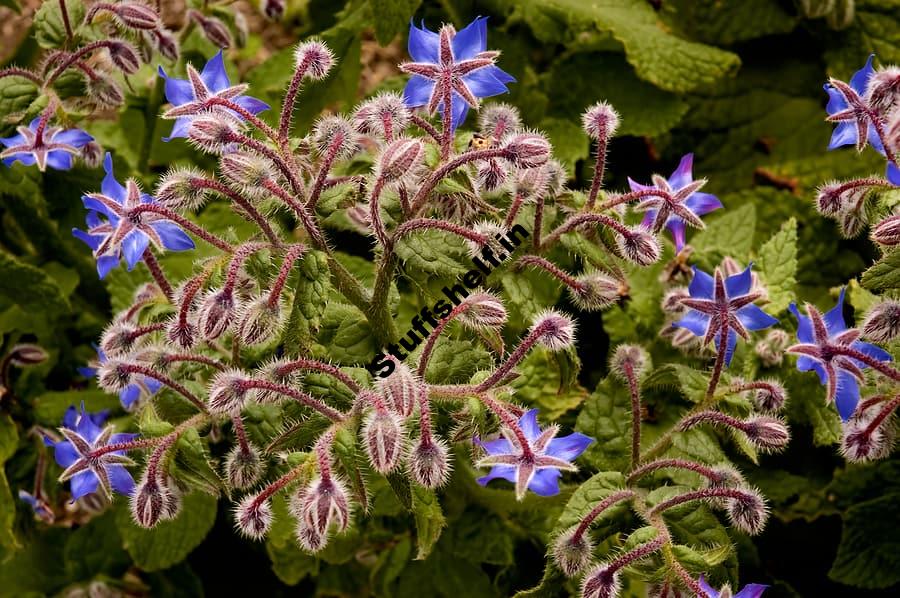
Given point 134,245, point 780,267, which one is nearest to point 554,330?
point 134,245

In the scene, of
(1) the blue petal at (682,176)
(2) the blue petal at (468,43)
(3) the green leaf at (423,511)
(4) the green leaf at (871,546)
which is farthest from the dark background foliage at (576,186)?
(2) the blue petal at (468,43)

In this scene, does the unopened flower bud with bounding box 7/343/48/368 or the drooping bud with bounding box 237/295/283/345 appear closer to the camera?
the drooping bud with bounding box 237/295/283/345

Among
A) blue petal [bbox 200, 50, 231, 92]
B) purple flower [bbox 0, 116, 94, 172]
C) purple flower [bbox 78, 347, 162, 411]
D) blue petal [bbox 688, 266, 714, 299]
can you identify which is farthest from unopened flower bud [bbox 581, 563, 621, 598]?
purple flower [bbox 0, 116, 94, 172]

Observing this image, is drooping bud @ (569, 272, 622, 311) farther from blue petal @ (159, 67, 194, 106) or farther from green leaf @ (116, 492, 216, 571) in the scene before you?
green leaf @ (116, 492, 216, 571)

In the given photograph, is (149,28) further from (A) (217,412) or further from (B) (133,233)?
(A) (217,412)

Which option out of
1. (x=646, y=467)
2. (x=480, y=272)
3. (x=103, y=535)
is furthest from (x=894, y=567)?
(x=103, y=535)
